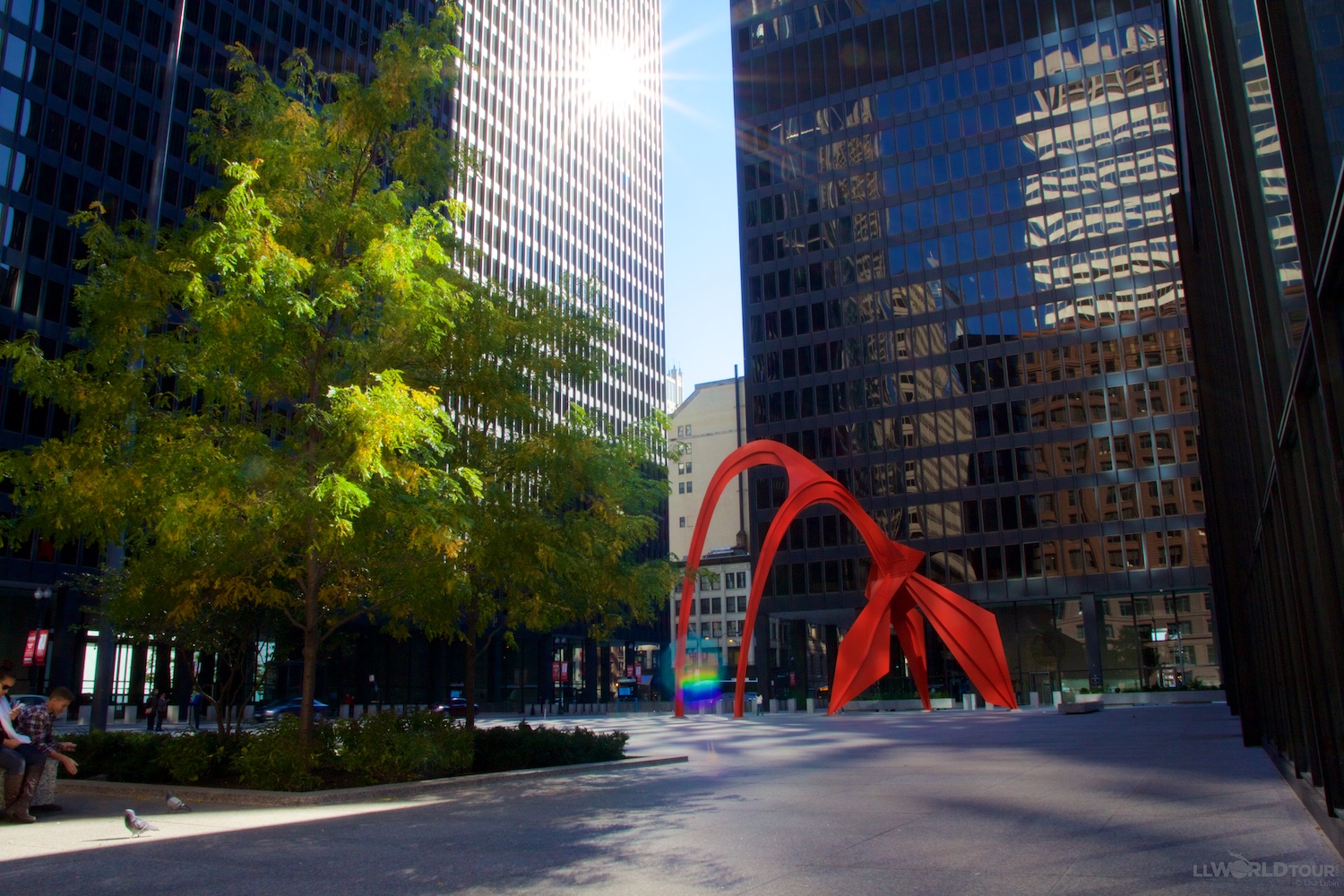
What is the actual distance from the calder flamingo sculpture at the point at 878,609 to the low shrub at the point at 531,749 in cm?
2155

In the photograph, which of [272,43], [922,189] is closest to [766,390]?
[922,189]

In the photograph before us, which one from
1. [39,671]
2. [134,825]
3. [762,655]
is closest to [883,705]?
[762,655]

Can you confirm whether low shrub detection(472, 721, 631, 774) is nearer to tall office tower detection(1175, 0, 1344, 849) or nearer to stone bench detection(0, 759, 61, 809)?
stone bench detection(0, 759, 61, 809)

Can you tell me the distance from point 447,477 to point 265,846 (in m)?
5.27

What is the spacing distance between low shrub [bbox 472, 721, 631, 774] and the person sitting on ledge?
6230mm

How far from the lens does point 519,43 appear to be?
107 metres

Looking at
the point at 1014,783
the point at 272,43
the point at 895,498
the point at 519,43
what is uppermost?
the point at 519,43

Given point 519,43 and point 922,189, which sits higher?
point 519,43

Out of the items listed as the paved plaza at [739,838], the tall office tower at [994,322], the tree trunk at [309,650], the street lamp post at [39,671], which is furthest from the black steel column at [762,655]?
the tree trunk at [309,650]

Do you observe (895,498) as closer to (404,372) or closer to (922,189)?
(922,189)

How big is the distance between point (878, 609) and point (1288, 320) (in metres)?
34.8

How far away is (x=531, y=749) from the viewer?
17.1 metres

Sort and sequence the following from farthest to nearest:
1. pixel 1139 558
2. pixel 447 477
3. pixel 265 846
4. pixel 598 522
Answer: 1. pixel 1139 558
2. pixel 598 522
3. pixel 447 477
4. pixel 265 846

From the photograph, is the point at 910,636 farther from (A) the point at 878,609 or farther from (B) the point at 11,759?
(B) the point at 11,759
